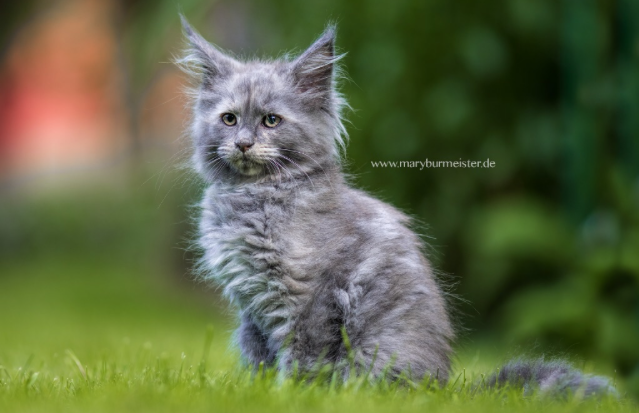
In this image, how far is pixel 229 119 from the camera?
358cm

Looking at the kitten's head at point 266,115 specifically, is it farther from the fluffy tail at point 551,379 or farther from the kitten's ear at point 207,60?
the fluffy tail at point 551,379

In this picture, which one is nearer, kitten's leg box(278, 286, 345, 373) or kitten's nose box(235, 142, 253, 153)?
kitten's leg box(278, 286, 345, 373)

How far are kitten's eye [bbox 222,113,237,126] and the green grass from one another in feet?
3.04

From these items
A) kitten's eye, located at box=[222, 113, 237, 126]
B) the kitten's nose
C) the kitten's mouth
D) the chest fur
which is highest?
kitten's eye, located at box=[222, 113, 237, 126]

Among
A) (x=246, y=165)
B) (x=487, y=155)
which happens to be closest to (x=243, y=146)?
(x=246, y=165)

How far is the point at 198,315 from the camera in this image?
8062 millimetres

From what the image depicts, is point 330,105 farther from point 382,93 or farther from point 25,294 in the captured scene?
point 25,294

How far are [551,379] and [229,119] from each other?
1778 millimetres

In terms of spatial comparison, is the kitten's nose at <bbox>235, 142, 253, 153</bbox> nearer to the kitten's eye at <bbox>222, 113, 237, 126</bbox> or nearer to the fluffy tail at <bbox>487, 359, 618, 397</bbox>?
the kitten's eye at <bbox>222, 113, 237, 126</bbox>

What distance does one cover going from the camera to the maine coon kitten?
3.19 metres

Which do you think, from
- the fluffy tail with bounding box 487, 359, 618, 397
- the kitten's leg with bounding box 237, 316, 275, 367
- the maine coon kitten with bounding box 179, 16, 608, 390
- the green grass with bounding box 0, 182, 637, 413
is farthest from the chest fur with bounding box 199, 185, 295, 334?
the fluffy tail with bounding box 487, 359, 618, 397

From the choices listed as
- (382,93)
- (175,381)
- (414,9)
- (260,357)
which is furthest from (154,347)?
(414,9)

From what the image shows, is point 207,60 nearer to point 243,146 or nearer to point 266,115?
point 266,115

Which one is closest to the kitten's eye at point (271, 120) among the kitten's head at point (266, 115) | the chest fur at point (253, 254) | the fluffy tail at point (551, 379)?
the kitten's head at point (266, 115)
